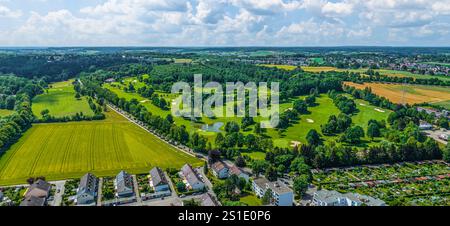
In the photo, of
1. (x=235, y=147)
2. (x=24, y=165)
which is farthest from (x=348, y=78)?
(x=24, y=165)

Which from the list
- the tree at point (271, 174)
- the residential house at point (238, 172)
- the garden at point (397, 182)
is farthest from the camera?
the residential house at point (238, 172)

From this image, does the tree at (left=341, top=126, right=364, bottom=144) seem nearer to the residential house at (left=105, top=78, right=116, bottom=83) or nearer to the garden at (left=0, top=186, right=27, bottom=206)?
the garden at (left=0, top=186, right=27, bottom=206)

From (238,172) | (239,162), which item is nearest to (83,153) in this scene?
(239,162)

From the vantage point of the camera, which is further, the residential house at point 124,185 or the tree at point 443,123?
the tree at point 443,123

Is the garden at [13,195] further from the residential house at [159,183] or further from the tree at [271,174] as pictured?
the tree at [271,174]

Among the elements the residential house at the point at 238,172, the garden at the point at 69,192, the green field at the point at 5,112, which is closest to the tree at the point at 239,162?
the residential house at the point at 238,172

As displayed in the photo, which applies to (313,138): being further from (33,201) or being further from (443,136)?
(33,201)

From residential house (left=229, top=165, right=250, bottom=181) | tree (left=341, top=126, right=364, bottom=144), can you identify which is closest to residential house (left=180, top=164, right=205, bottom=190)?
residential house (left=229, top=165, right=250, bottom=181)
